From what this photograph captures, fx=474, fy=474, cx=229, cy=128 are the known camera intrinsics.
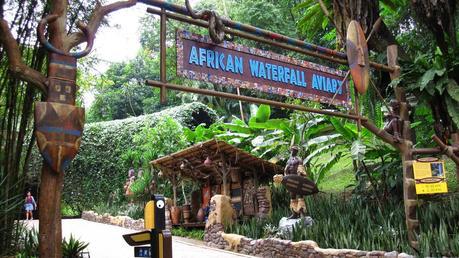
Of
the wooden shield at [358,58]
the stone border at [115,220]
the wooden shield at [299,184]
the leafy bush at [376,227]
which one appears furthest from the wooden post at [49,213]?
the stone border at [115,220]

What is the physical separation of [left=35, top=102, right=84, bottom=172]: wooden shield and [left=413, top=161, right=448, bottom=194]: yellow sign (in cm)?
411

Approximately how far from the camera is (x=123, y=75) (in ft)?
100.0

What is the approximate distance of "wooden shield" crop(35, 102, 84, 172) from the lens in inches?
126

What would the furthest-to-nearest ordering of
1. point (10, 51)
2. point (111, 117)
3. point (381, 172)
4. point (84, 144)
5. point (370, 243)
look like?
1. point (111, 117)
2. point (84, 144)
3. point (381, 172)
4. point (370, 243)
5. point (10, 51)

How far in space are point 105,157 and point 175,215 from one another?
7.78m

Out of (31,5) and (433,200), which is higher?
(31,5)

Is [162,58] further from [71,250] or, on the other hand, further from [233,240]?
[233,240]

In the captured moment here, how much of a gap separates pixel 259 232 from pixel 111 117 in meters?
20.6

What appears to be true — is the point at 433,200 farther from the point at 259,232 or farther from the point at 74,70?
the point at 74,70

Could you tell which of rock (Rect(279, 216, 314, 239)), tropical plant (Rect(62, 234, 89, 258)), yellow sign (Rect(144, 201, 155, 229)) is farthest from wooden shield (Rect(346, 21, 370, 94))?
rock (Rect(279, 216, 314, 239))

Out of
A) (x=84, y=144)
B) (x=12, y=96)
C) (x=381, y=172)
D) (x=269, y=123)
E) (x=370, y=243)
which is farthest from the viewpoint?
(x=84, y=144)

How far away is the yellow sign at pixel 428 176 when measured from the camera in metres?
5.61

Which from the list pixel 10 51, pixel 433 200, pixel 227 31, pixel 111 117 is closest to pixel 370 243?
pixel 433 200

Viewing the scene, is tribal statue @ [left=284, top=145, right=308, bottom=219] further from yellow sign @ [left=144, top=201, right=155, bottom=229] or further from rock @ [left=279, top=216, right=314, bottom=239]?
yellow sign @ [left=144, top=201, right=155, bottom=229]
